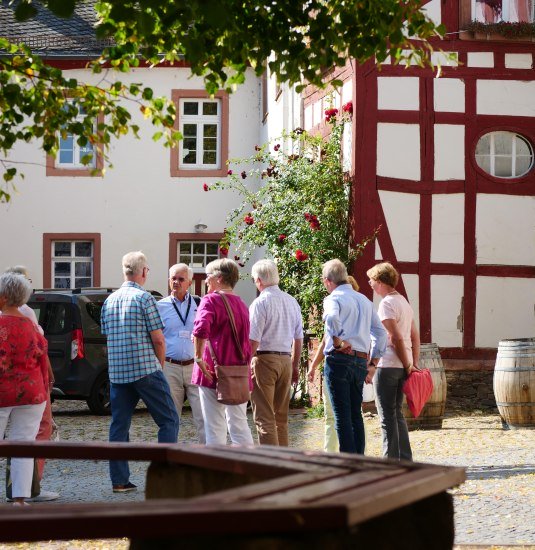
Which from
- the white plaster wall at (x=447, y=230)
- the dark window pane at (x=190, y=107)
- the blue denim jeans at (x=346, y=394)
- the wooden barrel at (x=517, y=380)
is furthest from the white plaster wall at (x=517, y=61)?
the dark window pane at (x=190, y=107)

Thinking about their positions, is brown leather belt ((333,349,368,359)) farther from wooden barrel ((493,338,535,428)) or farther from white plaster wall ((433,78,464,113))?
white plaster wall ((433,78,464,113))

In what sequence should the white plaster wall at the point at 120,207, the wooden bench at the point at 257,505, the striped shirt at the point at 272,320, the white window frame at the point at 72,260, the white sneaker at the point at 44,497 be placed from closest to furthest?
the wooden bench at the point at 257,505 < the white sneaker at the point at 44,497 < the striped shirt at the point at 272,320 < the white plaster wall at the point at 120,207 < the white window frame at the point at 72,260

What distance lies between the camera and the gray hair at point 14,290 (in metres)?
7.43

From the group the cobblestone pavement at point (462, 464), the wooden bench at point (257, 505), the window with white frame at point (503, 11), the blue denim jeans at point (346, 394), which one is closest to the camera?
the wooden bench at point (257, 505)

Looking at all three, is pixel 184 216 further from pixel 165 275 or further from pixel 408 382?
pixel 408 382

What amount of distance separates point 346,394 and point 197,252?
53.4ft

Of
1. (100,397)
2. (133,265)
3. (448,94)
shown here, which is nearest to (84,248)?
(100,397)

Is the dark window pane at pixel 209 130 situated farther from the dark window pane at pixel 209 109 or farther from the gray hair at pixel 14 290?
the gray hair at pixel 14 290

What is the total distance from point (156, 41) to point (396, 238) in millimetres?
8406

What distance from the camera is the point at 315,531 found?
2.51 metres

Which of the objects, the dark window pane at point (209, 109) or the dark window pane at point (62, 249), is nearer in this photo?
the dark window pane at point (62, 249)

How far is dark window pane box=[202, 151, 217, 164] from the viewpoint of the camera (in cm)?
2491

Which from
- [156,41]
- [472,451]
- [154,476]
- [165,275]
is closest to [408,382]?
[472,451]

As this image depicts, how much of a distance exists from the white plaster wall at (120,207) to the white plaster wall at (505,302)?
10.1 m
